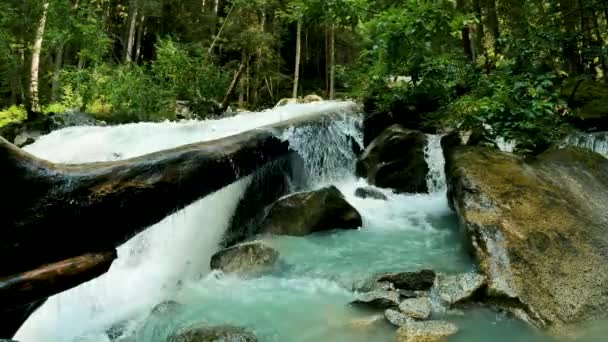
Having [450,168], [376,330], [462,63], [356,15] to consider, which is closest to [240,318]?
[376,330]

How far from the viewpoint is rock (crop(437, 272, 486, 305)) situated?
16.2 ft

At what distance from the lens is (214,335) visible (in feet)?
14.8

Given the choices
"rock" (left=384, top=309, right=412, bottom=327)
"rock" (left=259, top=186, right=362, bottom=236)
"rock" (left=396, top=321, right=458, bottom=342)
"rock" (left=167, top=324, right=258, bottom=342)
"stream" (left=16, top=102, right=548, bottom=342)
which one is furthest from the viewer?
"rock" (left=259, top=186, right=362, bottom=236)

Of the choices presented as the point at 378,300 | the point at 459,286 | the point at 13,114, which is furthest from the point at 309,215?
the point at 13,114

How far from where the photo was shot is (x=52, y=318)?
524 cm

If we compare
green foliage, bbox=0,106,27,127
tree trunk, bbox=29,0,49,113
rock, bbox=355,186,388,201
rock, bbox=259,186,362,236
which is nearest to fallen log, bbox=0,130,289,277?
rock, bbox=259,186,362,236

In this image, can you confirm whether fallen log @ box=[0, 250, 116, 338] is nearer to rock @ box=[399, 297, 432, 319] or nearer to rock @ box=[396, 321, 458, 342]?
rock @ box=[396, 321, 458, 342]

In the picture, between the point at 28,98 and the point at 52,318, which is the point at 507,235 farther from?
the point at 28,98

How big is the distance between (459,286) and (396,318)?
94cm

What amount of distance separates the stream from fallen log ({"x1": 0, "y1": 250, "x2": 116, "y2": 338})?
137 cm

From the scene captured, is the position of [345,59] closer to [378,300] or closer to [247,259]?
[247,259]

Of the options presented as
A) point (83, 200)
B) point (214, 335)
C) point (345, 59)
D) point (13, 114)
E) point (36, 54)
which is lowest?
point (214, 335)

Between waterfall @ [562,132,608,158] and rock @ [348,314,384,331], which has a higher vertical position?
waterfall @ [562,132,608,158]

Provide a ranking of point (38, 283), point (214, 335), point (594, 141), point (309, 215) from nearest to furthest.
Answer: point (38, 283), point (214, 335), point (309, 215), point (594, 141)
